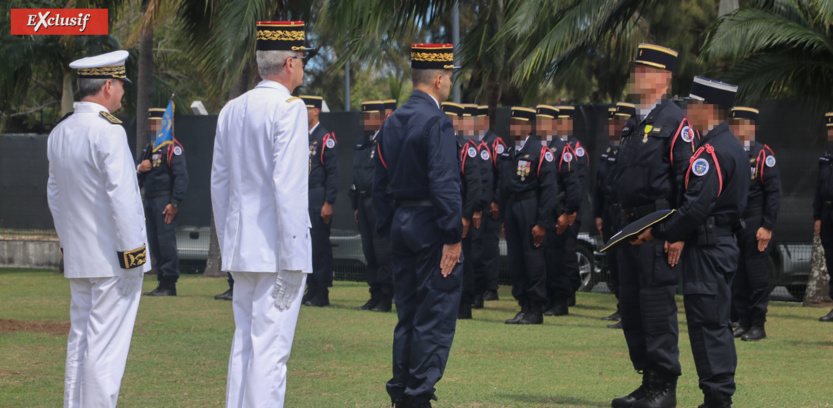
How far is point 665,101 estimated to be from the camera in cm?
626

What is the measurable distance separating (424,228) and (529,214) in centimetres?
487

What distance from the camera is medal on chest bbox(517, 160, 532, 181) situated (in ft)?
34.8

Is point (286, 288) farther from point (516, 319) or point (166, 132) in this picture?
point (166, 132)

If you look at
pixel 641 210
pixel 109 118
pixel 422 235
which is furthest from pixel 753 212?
pixel 109 118

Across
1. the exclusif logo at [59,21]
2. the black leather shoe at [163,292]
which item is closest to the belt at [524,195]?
the black leather shoe at [163,292]

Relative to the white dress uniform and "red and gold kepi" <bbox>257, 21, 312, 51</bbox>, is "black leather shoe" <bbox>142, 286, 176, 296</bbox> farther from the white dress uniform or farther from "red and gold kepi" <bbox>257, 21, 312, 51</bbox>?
"red and gold kepi" <bbox>257, 21, 312, 51</bbox>

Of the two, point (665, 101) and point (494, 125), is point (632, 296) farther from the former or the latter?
point (494, 125)

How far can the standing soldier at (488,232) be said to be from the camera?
11.3 metres

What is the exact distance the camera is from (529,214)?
10.6 m

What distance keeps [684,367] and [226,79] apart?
24.0 feet

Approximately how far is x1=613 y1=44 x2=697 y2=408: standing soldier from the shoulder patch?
12 centimetres

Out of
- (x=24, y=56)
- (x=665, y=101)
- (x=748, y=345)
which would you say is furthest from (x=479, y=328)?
(x=24, y=56)

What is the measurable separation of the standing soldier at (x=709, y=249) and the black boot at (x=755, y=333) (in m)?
3.70

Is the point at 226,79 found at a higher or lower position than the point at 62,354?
higher
